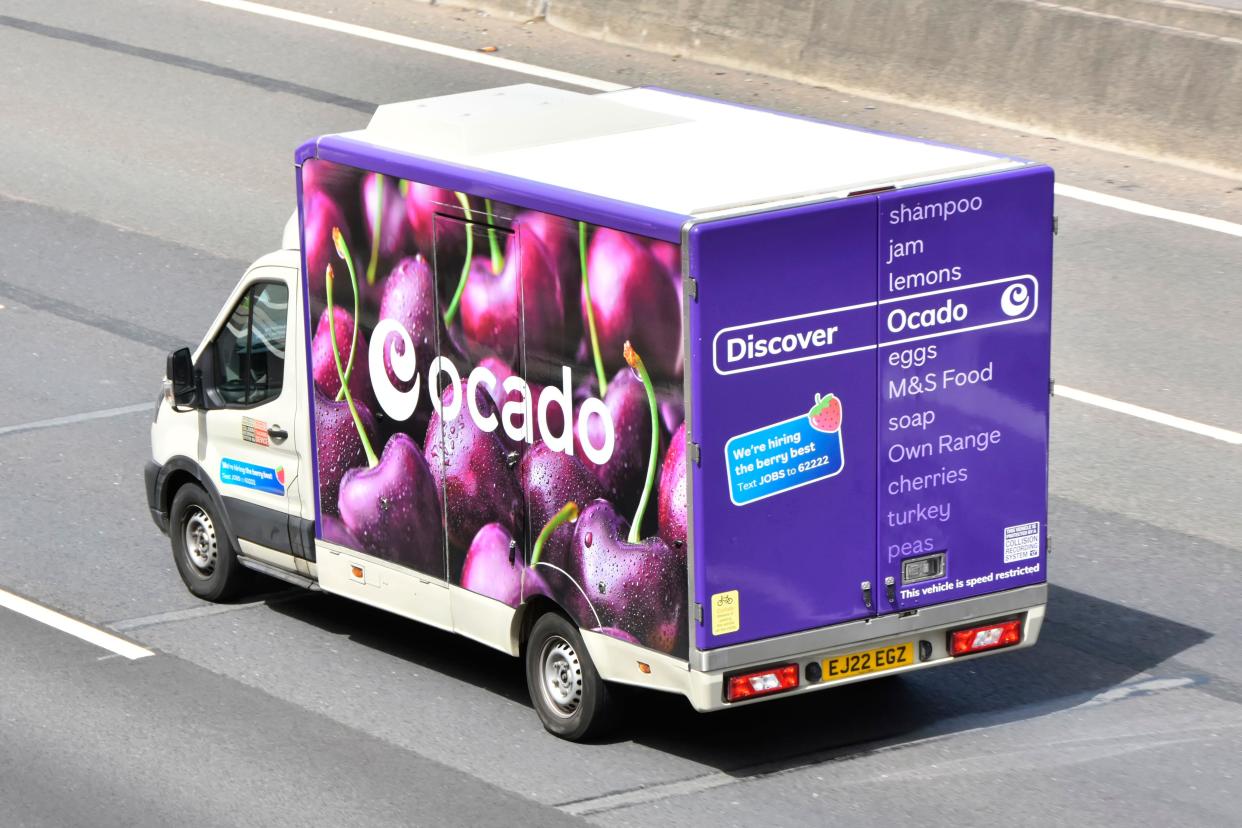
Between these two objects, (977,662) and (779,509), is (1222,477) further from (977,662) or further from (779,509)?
(779,509)

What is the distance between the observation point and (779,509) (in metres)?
8.85

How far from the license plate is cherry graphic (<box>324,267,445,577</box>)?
1.95 m

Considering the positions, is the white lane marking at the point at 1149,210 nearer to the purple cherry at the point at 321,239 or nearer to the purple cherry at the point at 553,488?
the purple cherry at the point at 321,239

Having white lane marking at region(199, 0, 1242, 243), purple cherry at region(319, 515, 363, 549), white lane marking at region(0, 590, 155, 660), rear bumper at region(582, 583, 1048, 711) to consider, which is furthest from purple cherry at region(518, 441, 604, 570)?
white lane marking at region(199, 0, 1242, 243)

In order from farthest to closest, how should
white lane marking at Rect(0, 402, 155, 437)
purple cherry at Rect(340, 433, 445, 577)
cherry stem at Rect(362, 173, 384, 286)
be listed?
white lane marking at Rect(0, 402, 155, 437), purple cherry at Rect(340, 433, 445, 577), cherry stem at Rect(362, 173, 384, 286)

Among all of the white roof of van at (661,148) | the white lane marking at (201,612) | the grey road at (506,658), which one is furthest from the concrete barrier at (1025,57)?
Result: the white lane marking at (201,612)

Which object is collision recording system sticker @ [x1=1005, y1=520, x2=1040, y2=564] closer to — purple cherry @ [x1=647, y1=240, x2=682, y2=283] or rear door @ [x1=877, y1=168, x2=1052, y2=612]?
rear door @ [x1=877, y1=168, x2=1052, y2=612]

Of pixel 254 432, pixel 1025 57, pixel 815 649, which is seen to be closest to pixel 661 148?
pixel 815 649

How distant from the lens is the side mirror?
37.0 feet

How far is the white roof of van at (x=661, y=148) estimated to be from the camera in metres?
8.87

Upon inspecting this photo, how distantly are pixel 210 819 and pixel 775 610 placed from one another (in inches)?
96.4

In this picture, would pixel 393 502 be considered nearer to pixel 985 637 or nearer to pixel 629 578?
pixel 629 578

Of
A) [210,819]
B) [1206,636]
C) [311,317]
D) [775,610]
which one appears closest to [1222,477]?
[1206,636]

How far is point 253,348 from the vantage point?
11180 millimetres
